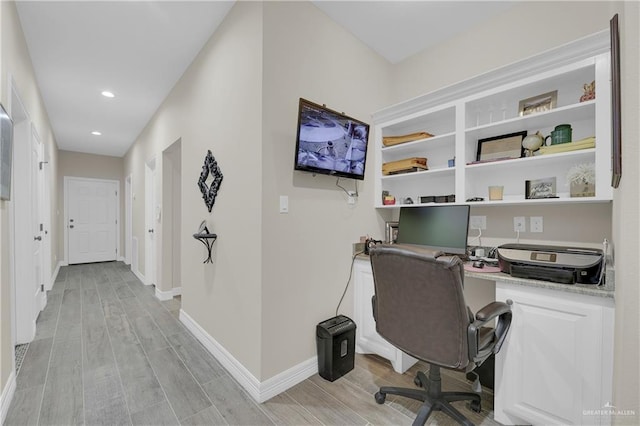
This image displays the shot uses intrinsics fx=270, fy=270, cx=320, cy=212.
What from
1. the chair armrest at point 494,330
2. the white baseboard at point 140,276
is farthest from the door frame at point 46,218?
the chair armrest at point 494,330

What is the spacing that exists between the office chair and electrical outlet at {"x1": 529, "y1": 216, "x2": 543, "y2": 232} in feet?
2.69

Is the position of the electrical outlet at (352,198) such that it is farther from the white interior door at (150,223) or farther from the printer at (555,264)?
the white interior door at (150,223)

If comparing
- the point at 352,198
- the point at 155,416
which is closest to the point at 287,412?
the point at 155,416

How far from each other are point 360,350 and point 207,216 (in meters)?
1.82

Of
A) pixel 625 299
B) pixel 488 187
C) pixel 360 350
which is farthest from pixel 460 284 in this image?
pixel 360 350

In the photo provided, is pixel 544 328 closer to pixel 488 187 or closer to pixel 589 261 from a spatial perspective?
pixel 589 261

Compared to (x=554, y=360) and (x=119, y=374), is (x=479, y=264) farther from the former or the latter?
(x=119, y=374)

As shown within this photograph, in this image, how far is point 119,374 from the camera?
203cm

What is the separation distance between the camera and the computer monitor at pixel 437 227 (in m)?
2.05

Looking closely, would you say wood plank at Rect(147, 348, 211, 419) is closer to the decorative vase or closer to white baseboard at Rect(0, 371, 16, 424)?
white baseboard at Rect(0, 371, 16, 424)

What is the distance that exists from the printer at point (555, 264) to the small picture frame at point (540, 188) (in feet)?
1.39

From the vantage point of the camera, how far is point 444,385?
1.90 metres

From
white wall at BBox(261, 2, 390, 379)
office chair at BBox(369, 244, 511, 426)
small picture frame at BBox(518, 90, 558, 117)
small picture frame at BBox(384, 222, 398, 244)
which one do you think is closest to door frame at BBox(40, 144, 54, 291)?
white wall at BBox(261, 2, 390, 379)

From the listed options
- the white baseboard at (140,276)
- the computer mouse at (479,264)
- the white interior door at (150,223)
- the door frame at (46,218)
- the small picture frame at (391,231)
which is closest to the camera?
the computer mouse at (479,264)
